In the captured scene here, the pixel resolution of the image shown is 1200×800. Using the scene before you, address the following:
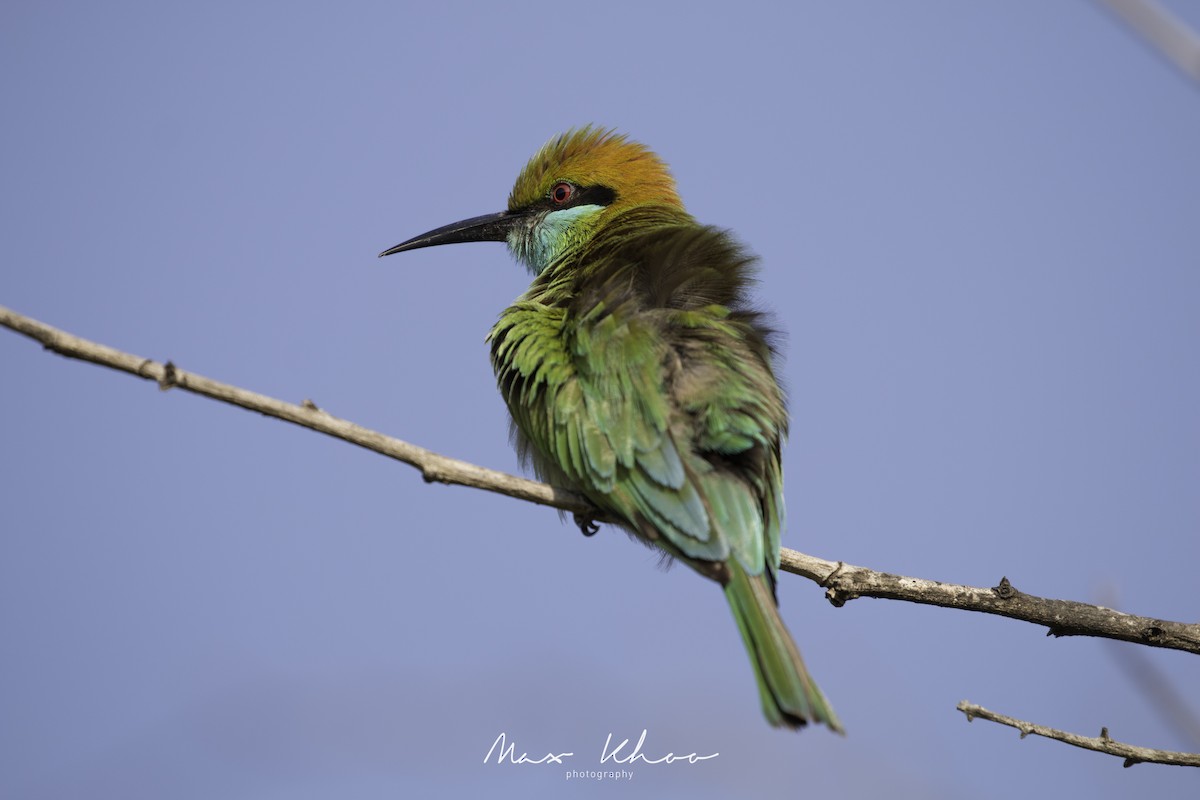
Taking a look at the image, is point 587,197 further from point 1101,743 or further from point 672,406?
point 1101,743

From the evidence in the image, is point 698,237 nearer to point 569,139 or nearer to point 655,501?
point 655,501

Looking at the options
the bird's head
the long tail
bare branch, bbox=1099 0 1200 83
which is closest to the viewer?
bare branch, bbox=1099 0 1200 83

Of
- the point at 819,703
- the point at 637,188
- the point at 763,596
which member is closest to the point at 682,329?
the point at 763,596

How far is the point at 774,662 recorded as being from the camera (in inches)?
92.9

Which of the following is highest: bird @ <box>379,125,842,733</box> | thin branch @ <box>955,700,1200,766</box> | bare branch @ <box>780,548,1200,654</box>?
bird @ <box>379,125,842,733</box>

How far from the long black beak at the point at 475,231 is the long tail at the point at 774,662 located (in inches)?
91.9

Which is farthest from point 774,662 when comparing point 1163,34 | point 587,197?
point 587,197

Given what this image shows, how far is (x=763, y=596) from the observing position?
2.50 m

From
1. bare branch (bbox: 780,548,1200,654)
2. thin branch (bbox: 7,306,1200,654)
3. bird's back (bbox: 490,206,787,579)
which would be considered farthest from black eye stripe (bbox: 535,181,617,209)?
bare branch (bbox: 780,548,1200,654)

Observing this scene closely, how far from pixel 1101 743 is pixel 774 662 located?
0.67m

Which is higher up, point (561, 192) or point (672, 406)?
point (561, 192)

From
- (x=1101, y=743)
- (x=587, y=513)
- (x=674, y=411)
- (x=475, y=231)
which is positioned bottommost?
(x=1101, y=743)

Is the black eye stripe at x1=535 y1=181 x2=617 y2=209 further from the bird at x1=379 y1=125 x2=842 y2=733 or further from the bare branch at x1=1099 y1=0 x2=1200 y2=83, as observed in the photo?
the bare branch at x1=1099 y1=0 x2=1200 y2=83

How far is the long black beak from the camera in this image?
4449 millimetres
